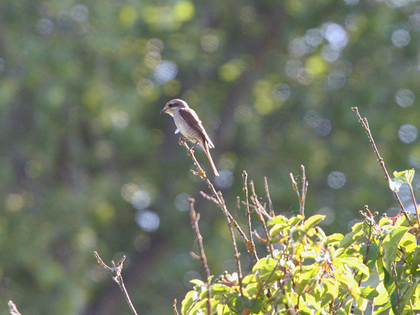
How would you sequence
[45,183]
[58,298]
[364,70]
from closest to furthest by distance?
[58,298] < [45,183] < [364,70]

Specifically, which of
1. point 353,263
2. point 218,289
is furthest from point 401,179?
point 218,289

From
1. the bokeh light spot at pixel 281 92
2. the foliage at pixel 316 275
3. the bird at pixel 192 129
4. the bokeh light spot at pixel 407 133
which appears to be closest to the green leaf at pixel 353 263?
the foliage at pixel 316 275

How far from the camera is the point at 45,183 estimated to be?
12.1 metres

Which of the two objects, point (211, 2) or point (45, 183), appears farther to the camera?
point (211, 2)

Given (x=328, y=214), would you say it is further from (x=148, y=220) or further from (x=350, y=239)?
(x=350, y=239)

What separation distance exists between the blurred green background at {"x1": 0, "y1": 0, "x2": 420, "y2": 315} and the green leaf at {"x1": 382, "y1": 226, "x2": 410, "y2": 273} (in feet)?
28.6

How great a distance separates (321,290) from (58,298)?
938 centimetres

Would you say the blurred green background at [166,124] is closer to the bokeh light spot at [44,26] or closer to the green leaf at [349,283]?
the bokeh light spot at [44,26]

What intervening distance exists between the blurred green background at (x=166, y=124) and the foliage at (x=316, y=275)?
8.52m

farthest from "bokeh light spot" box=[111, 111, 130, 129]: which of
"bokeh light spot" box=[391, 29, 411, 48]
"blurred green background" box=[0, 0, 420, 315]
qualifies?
"bokeh light spot" box=[391, 29, 411, 48]

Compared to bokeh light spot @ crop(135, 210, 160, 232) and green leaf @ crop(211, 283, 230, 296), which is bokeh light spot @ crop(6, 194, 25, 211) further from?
green leaf @ crop(211, 283, 230, 296)

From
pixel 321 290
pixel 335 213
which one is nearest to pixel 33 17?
pixel 335 213

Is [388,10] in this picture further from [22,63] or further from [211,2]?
[22,63]

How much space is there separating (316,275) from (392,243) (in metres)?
0.32
